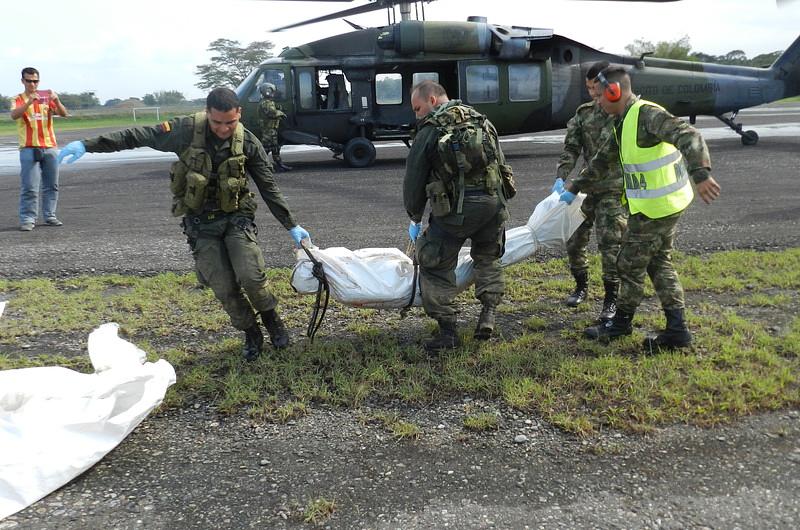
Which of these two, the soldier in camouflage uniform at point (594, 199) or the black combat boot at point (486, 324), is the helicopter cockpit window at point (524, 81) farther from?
the black combat boot at point (486, 324)

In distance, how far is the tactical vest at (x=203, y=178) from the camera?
4.10 metres

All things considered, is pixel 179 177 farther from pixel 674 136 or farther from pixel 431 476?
pixel 674 136

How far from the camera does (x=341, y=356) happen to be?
14.7 feet

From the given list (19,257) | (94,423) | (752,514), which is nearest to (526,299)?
(752,514)

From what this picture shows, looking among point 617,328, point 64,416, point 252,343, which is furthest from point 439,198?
point 64,416

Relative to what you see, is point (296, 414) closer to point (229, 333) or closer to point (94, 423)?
point (94, 423)

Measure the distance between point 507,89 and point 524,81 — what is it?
427 millimetres

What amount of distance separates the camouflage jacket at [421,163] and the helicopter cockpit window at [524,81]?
34.1 feet

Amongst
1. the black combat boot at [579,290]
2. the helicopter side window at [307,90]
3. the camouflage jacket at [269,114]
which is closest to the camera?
the black combat boot at [579,290]

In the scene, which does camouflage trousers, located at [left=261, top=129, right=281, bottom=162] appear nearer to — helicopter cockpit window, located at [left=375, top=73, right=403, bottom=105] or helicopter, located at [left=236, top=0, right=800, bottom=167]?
helicopter, located at [left=236, top=0, right=800, bottom=167]

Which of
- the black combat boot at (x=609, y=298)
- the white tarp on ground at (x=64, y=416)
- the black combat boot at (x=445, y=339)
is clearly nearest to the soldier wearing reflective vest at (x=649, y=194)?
the black combat boot at (x=609, y=298)

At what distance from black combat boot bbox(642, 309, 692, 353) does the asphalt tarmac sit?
2.89 m

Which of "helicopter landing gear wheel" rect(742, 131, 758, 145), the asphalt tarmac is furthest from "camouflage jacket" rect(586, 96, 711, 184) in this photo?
"helicopter landing gear wheel" rect(742, 131, 758, 145)

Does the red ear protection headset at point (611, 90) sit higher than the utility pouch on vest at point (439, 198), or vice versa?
the red ear protection headset at point (611, 90)
